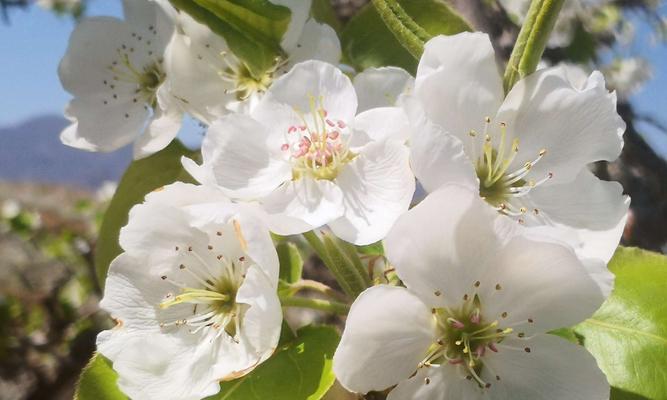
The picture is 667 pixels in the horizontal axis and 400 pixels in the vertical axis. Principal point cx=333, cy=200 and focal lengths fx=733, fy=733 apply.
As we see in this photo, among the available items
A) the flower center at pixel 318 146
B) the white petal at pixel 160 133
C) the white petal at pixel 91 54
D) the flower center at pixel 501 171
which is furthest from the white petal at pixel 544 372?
the white petal at pixel 91 54

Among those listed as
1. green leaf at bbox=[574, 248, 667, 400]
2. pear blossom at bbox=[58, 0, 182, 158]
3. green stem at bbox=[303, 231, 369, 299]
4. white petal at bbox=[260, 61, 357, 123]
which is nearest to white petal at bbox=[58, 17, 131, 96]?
pear blossom at bbox=[58, 0, 182, 158]

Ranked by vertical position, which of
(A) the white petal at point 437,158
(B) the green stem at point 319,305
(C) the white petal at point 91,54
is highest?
(A) the white petal at point 437,158

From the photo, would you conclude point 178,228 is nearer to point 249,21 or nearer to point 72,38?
point 249,21

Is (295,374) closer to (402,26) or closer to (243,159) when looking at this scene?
(243,159)

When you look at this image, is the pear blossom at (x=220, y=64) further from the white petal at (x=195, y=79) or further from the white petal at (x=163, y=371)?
the white petal at (x=163, y=371)

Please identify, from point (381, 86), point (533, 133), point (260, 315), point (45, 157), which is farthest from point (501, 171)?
point (45, 157)

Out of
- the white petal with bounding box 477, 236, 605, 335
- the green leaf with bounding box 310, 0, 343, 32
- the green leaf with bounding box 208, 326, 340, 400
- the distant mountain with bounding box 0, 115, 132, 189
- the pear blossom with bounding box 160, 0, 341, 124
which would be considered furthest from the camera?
the distant mountain with bounding box 0, 115, 132, 189

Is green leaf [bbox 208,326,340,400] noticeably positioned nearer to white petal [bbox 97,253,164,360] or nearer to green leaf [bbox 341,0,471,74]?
white petal [bbox 97,253,164,360]
